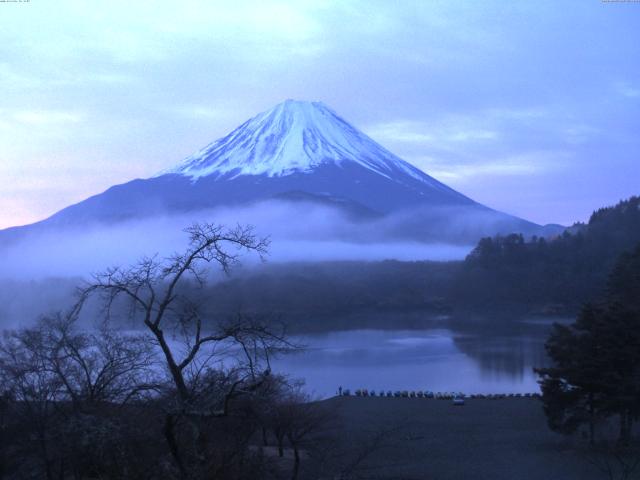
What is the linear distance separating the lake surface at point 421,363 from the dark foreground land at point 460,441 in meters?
2.21

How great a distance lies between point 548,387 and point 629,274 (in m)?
11.8

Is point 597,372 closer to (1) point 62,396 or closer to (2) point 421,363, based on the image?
(1) point 62,396

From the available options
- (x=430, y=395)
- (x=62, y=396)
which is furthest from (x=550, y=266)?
(x=62, y=396)

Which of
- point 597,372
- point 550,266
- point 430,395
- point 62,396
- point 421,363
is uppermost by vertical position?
point 550,266

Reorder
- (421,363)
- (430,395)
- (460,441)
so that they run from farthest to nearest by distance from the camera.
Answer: (421,363)
(430,395)
(460,441)

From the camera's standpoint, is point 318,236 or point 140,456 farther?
point 318,236

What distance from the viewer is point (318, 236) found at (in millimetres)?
87938

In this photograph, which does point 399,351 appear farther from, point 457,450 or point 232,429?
point 232,429

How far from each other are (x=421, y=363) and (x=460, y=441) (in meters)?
11.2

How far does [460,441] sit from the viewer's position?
10758 millimetres

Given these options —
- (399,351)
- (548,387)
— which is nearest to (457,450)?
(548,387)

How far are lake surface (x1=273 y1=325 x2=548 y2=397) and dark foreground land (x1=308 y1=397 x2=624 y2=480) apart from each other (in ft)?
7.25

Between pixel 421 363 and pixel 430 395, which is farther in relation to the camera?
pixel 421 363

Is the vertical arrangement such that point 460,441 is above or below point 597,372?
below
